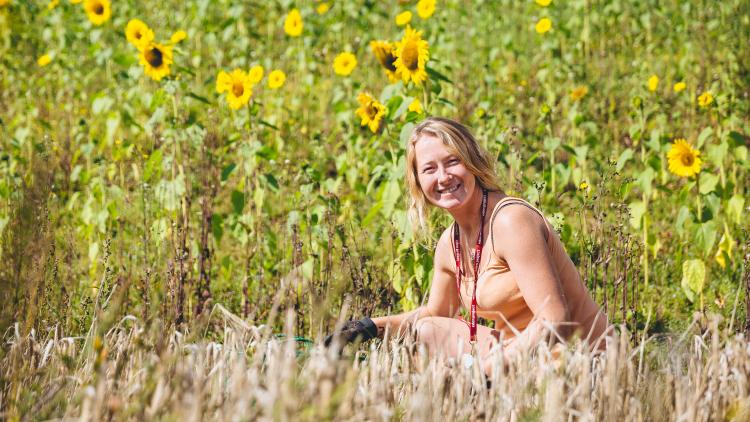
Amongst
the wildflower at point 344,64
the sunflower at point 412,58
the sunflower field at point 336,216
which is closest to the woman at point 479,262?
the sunflower field at point 336,216

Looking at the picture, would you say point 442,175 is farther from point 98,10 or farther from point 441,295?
point 98,10

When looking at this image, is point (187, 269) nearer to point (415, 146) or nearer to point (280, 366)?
point (415, 146)

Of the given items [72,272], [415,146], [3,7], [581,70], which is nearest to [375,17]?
[581,70]

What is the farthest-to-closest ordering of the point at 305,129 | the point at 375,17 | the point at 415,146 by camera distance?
1. the point at 375,17
2. the point at 305,129
3. the point at 415,146

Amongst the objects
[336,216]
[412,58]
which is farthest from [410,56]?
[336,216]

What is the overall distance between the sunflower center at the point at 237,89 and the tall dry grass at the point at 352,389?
1.92 m

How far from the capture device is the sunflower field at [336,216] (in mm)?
1685

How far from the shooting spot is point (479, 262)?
2506 mm

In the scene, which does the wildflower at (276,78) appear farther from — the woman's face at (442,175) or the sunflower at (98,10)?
the woman's face at (442,175)

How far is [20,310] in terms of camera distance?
2.28 metres

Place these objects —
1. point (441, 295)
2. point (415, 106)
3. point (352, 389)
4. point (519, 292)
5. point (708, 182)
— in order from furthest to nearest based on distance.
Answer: point (708, 182)
point (415, 106)
point (441, 295)
point (519, 292)
point (352, 389)

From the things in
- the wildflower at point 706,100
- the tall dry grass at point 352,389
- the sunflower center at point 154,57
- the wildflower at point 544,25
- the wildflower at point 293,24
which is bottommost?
the tall dry grass at point 352,389

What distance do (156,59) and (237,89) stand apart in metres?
0.41

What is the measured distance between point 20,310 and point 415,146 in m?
1.22
